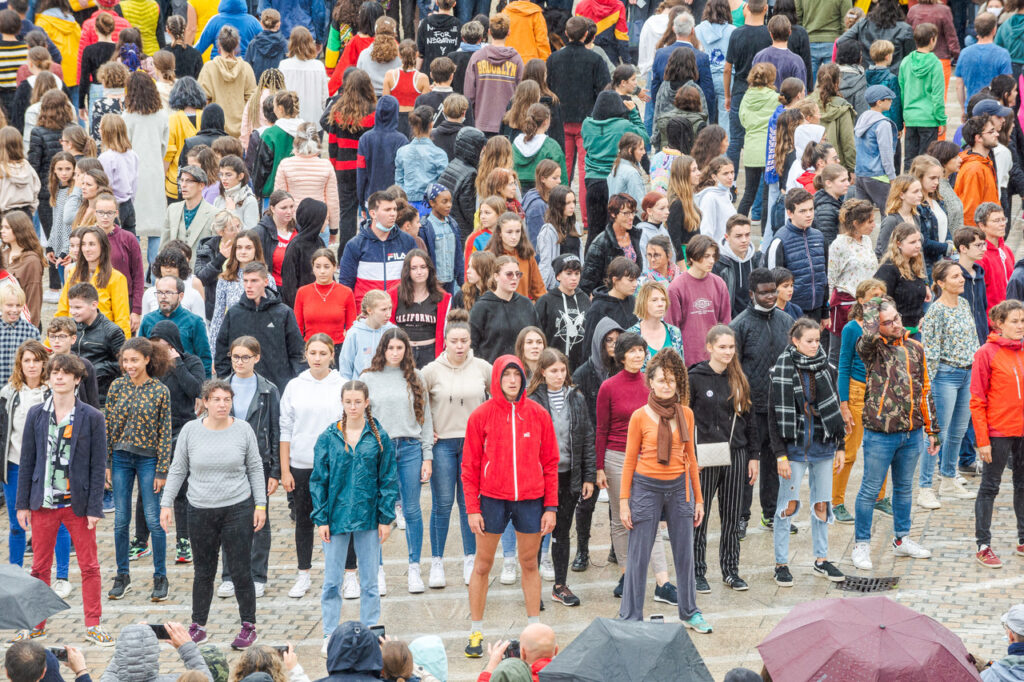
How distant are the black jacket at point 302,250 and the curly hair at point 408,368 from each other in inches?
95.9

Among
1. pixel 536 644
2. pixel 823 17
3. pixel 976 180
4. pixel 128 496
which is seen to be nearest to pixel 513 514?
pixel 536 644

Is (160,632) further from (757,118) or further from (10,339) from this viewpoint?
(757,118)

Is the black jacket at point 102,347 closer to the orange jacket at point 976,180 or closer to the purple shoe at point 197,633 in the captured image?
the purple shoe at point 197,633

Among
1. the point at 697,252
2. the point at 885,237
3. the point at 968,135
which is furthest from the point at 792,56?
the point at 697,252

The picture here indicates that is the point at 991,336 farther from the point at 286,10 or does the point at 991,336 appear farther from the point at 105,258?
the point at 286,10

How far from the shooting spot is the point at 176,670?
939 cm

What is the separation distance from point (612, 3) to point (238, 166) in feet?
21.5

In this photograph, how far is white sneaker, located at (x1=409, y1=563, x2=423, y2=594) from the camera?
10383mm

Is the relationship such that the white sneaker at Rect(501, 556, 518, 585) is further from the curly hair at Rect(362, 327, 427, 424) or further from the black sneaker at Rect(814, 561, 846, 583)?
the black sneaker at Rect(814, 561, 846, 583)

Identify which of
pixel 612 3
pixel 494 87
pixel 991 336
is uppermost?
pixel 612 3

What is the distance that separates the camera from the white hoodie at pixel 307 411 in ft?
33.2

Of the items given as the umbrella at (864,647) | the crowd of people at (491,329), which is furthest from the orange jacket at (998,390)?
the umbrella at (864,647)

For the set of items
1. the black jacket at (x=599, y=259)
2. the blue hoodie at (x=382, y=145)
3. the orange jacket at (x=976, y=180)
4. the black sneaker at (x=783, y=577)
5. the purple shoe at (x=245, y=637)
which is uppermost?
the blue hoodie at (x=382, y=145)

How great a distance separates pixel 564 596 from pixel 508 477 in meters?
1.18
